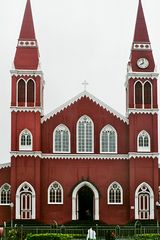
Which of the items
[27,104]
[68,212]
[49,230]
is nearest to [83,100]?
[27,104]

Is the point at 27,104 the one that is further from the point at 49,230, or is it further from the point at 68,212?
the point at 49,230

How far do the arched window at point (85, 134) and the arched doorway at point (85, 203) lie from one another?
149 inches

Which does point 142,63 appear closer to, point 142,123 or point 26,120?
point 142,123

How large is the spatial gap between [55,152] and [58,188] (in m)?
3.45

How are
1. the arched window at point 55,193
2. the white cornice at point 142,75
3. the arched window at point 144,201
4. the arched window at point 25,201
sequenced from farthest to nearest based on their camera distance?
the white cornice at point 142,75 → the arched window at point 55,193 → the arched window at point 144,201 → the arched window at point 25,201

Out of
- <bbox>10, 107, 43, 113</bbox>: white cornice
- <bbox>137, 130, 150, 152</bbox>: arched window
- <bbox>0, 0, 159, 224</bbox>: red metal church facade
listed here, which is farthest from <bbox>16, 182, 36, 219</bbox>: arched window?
<bbox>137, 130, 150, 152</bbox>: arched window

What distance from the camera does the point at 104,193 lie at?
62.8m

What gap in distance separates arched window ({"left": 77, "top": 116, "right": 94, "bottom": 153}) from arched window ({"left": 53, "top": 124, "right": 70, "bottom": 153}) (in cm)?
106

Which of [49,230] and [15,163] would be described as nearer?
[49,230]

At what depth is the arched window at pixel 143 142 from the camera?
63.2 m

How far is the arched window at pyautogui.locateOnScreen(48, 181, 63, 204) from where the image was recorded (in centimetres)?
6266

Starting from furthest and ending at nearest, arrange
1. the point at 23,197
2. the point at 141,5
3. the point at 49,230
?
the point at 141,5
the point at 23,197
the point at 49,230

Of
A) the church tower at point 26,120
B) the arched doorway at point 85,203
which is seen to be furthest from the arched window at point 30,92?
the arched doorway at point 85,203

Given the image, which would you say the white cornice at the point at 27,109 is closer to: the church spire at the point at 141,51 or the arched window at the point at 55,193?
the arched window at the point at 55,193
